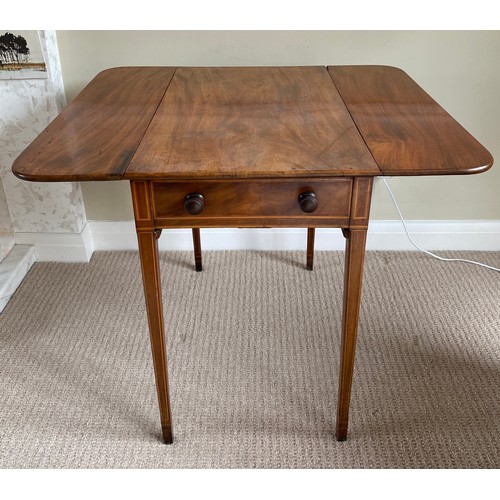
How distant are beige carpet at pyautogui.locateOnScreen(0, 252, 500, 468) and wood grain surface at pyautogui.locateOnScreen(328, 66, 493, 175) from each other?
717 millimetres

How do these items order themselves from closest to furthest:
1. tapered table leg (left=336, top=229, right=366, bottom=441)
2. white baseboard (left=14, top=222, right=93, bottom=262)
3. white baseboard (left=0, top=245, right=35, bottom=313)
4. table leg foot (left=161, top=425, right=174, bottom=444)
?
tapered table leg (left=336, top=229, right=366, bottom=441), table leg foot (left=161, top=425, right=174, bottom=444), white baseboard (left=0, top=245, right=35, bottom=313), white baseboard (left=14, top=222, right=93, bottom=262)

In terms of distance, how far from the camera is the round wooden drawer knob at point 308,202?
1.08m

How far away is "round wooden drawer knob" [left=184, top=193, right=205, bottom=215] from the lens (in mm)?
1080

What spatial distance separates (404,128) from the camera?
3.95ft

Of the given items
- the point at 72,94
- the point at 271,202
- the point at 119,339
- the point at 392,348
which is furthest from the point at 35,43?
the point at 392,348

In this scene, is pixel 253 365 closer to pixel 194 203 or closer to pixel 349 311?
pixel 349 311

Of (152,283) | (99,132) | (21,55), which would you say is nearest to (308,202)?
(152,283)

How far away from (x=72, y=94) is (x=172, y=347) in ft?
2.94

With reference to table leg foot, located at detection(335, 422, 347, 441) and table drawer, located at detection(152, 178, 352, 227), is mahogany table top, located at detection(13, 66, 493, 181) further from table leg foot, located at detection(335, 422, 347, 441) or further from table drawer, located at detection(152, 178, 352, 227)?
table leg foot, located at detection(335, 422, 347, 441)

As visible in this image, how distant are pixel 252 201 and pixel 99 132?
0.37 meters

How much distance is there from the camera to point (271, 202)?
1108 mm

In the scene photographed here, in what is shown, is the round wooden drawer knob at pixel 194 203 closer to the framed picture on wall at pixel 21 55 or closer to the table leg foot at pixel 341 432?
the table leg foot at pixel 341 432

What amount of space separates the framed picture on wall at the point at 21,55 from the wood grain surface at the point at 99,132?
297 millimetres

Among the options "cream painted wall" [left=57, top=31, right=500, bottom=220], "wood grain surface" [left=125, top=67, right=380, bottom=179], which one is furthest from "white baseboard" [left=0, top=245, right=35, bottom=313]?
"wood grain surface" [left=125, top=67, right=380, bottom=179]
